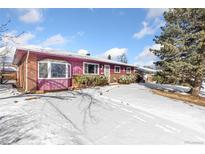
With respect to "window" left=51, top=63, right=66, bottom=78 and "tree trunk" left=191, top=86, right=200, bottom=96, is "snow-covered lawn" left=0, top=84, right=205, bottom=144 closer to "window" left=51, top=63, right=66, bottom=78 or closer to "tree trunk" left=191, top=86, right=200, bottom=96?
"window" left=51, top=63, right=66, bottom=78

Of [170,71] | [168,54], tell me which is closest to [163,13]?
[168,54]

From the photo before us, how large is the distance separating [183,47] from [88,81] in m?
8.69

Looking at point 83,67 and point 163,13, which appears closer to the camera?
point 163,13

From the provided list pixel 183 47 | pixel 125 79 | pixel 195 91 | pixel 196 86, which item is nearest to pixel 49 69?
pixel 183 47

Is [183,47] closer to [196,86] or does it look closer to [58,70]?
[196,86]

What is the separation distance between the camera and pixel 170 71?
687 inches

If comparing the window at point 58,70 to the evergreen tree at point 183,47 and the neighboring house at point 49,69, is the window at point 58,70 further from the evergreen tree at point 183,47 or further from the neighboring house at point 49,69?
the evergreen tree at point 183,47

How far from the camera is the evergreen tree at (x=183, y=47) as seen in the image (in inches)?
638

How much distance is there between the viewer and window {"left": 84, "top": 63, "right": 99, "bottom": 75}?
66.7ft

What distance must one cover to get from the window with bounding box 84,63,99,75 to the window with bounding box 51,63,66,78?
3.31 m

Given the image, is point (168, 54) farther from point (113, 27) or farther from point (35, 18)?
point (35, 18)

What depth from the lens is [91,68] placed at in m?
21.2
